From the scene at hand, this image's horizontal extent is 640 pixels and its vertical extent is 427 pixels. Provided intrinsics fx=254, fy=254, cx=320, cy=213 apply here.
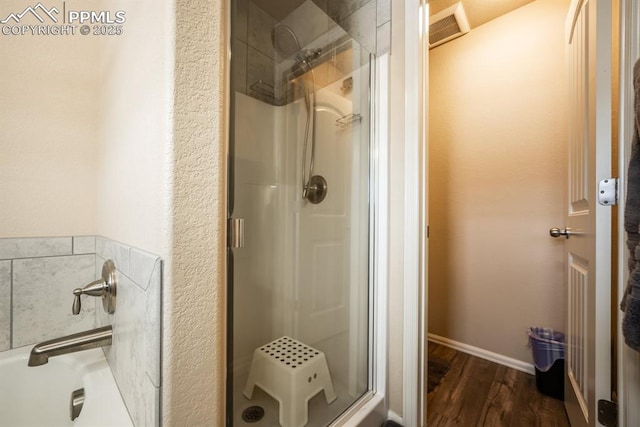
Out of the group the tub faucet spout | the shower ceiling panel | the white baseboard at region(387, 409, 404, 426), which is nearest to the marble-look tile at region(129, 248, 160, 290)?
the tub faucet spout

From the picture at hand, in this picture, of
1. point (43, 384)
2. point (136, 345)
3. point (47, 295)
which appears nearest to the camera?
point (136, 345)

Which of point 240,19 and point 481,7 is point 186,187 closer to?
point 240,19

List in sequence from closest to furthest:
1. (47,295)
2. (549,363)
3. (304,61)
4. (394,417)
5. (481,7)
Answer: (47,295)
(394,417)
(304,61)
(549,363)
(481,7)

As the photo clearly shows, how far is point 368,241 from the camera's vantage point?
3.81 ft

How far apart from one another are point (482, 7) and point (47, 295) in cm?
269

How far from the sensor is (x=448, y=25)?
169 centimetres

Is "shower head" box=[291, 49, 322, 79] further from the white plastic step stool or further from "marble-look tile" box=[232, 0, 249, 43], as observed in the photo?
the white plastic step stool

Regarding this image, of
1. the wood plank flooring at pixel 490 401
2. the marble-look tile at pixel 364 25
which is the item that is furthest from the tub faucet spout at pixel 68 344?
the marble-look tile at pixel 364 25

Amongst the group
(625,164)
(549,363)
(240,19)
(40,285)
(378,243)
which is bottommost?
(549,363)

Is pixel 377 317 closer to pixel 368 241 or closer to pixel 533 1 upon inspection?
pixel 368 241

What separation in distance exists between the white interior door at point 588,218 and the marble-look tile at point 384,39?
0.67 m

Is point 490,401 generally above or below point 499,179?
below

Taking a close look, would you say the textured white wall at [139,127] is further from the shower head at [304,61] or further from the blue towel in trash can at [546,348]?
the blue towel in trash can at [546,348]

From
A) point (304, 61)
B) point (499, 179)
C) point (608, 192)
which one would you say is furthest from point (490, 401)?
point (304, 61)
